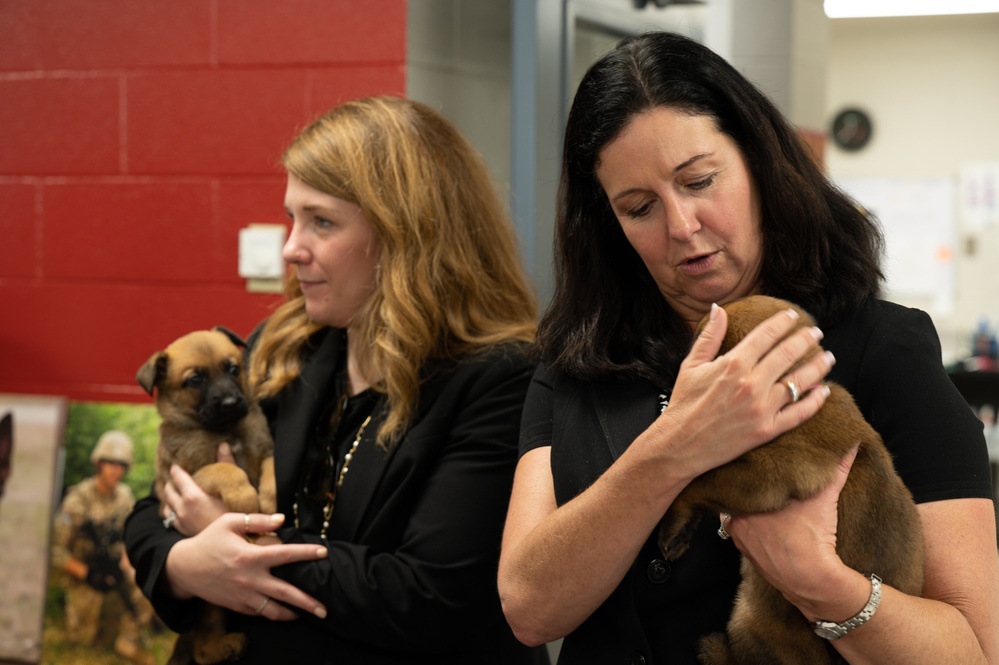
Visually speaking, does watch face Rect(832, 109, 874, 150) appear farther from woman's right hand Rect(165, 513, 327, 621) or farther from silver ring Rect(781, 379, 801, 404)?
silver ring Rect(781, 379, 801, 404)

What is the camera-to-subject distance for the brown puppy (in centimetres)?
121

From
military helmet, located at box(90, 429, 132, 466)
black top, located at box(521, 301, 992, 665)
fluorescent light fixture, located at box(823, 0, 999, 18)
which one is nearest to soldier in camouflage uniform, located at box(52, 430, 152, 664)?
military helmet, located at box(90, 429, 132, 466)

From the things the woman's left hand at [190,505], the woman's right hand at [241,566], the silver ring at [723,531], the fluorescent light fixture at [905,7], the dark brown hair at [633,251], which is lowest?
the woman's right hand at [241,566]

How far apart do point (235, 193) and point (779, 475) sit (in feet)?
7.03

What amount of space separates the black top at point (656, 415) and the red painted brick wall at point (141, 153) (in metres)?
1.63

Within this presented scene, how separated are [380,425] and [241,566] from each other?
0.35m

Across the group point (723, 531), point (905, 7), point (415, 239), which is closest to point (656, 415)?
point (723, 531)

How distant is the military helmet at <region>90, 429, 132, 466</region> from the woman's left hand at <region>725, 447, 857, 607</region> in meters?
2.24

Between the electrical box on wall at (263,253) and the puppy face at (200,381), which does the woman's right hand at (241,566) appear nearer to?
the puppy face at (200,381)

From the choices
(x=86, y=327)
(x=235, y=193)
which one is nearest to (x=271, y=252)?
(x=235, y=193)

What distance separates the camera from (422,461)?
1833 millimetres

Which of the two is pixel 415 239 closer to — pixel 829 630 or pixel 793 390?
pixel 793 390

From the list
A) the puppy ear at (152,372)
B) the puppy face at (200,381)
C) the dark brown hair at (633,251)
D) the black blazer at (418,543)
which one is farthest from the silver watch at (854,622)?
the puppy ear at (152,372)

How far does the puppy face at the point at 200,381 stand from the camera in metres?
2.05
